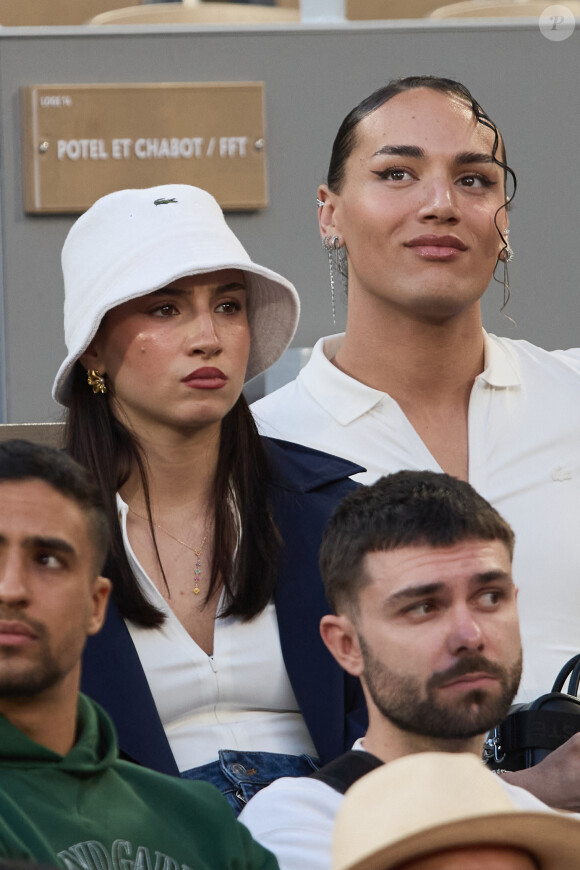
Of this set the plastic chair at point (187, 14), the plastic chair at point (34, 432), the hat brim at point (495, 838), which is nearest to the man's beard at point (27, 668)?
the hat brim at point (495, 838)

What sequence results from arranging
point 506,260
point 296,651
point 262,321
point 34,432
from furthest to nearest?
point 506,260, point 34,432, point 262,321, point 296,651

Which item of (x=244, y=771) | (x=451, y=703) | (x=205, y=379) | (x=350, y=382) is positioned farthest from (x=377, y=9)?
(x=451, y=703)

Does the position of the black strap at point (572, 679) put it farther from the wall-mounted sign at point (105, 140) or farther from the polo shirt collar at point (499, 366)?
the wall-mounted sign at point (105, 140)

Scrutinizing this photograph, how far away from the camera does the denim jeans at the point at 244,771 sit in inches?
72.0

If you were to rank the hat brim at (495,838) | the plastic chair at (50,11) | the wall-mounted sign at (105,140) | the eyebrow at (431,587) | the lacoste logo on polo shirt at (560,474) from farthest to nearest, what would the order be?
the plastic chair at (50,11)
the wall-mounted sign at (105,140)
the lacoste logo on polo shirt at (560,474)
the eyebrow at (431,587)
the hat brim at (495,838)

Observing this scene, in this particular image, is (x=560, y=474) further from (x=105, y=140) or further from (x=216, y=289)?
(x=105, y=140)

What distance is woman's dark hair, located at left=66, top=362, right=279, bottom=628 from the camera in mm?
1995

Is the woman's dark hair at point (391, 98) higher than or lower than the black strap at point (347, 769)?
higher

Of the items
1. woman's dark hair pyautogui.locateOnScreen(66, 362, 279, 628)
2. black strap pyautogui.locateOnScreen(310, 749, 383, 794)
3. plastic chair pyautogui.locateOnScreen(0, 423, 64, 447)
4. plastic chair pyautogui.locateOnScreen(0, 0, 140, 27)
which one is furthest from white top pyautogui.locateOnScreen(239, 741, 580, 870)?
plastic chair pyautogui.locateOnScreen(0, 0, 140, 27)

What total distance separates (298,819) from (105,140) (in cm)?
186

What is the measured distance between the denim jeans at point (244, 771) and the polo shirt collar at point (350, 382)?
0.72m

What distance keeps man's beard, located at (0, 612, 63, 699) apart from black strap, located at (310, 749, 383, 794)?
0.36 metres

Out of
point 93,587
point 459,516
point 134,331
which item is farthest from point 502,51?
point 93,587

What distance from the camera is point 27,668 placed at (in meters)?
1.42
